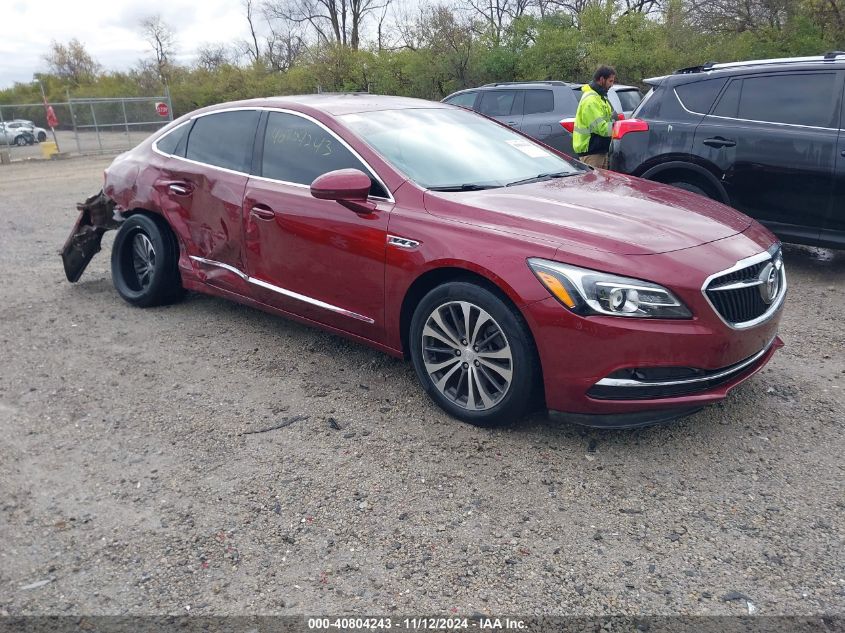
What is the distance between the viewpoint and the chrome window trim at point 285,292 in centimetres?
388

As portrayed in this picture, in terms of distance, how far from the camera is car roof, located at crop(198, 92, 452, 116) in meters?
4.30

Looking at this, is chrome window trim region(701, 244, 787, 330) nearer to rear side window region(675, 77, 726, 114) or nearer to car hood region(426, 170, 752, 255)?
car hood region(426, 170, 752, 255)

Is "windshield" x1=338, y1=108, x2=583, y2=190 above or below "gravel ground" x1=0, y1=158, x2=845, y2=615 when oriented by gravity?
above

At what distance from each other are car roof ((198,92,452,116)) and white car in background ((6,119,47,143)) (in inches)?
1187

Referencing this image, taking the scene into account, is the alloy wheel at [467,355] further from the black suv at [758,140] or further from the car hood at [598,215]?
the black suv at [758,140]

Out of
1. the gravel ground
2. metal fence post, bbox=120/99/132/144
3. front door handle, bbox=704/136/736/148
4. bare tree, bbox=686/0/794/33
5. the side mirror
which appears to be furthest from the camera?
metal fence post, bbox=120/99/132/144

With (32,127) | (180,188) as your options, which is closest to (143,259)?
(180,188)

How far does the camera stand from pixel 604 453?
324 cm

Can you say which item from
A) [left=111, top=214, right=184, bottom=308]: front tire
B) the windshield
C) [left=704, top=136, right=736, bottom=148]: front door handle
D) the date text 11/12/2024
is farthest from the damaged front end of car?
[left=704, top=136, right=736, bottom=148]: front door handle

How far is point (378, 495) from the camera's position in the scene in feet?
9.70

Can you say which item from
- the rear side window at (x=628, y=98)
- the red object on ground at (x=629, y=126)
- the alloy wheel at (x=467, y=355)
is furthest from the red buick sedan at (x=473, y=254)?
the rear side window at (x=628, y=98)

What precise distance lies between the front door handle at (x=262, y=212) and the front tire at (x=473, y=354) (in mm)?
1232

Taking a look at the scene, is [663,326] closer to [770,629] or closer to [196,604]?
[770,629]

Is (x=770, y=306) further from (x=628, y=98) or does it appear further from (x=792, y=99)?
(x=628, y=98)
